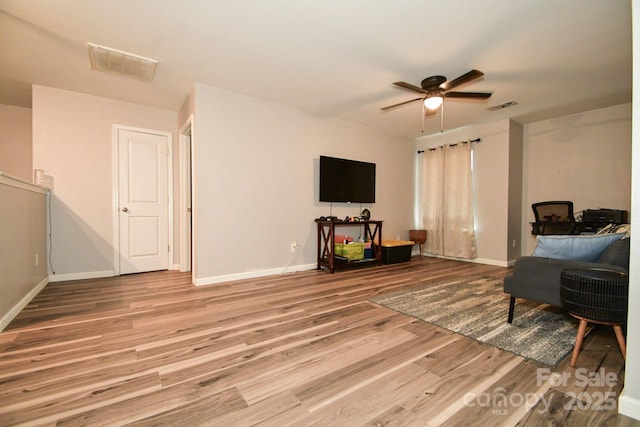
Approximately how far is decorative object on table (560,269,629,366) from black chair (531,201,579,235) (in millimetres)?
3181

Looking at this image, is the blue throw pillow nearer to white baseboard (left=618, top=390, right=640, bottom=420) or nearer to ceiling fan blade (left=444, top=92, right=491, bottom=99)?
white baseboard (left=618, top=390, right=640, bottom=420)

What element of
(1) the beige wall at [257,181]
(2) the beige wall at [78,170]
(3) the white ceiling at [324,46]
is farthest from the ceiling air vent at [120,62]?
(2) the beige wall at [78,170]

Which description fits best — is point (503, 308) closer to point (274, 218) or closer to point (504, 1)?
point (504, 1)

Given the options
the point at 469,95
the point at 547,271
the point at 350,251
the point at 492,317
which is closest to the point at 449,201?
the point at 350,251

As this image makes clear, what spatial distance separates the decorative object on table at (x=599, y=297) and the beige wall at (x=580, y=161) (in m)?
3.56

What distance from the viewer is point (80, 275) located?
3.62 meters

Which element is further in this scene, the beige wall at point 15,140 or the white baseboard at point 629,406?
the beige wall at point 15,140

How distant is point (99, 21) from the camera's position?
220cm

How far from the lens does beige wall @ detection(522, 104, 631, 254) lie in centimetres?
396

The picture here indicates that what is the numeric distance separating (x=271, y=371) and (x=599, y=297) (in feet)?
6.26

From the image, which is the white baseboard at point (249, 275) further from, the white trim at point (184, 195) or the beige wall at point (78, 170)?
the beige wall at point (78, 170)

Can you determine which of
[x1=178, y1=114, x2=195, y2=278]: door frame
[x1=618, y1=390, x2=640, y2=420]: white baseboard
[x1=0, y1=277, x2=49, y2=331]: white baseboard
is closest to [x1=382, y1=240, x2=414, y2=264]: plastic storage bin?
[x1=178, y1=114, x2=195, y2=278]: door frame

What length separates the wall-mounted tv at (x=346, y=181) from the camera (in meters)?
4.36

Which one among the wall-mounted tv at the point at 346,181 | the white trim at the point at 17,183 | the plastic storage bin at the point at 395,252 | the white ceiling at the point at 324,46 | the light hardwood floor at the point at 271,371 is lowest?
the light hardwood floor at the point at 271,371
